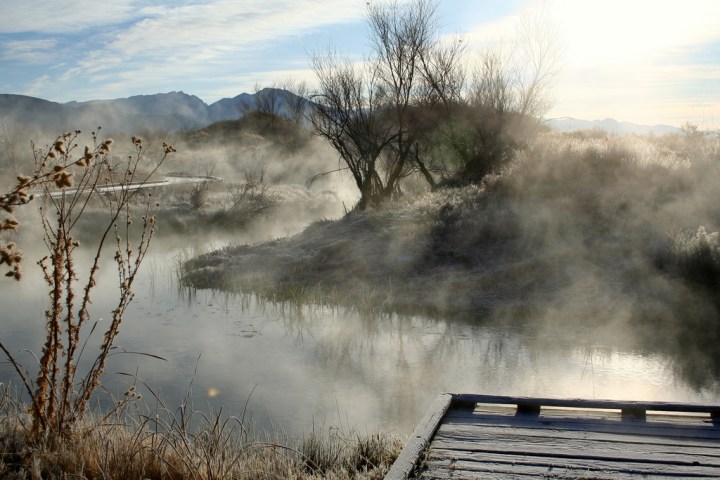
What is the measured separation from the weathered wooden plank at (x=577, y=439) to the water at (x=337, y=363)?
2043mm

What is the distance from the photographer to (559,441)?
14.0ft

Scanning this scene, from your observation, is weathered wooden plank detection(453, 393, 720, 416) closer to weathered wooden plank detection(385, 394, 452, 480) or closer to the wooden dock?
the wooden dock

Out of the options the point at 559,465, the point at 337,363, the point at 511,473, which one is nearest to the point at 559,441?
the point at 559,465

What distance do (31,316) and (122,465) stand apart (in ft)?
25.2

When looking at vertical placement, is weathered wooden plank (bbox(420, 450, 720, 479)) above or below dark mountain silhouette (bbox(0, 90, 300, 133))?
below

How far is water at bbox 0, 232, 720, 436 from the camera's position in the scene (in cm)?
727

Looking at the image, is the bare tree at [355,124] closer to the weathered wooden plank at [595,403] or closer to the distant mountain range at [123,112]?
the weathered wooden plank at [595,403]

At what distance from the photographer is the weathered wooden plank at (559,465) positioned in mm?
3785

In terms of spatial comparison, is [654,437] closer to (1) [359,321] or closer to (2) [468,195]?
(1) [359,321]

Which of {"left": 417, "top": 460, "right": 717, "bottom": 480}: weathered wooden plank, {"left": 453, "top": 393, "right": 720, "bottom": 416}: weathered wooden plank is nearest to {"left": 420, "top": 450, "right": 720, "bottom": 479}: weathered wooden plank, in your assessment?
{"left": 417, "top": 460, "right": 717, "bottom": 480}: weathered wooden plank

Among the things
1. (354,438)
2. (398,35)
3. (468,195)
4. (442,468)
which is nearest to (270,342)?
(354,438)

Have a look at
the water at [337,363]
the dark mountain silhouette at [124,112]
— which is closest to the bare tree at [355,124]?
the water at [337,363]

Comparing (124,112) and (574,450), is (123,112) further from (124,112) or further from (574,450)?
(574,450)

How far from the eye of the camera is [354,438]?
620cm
